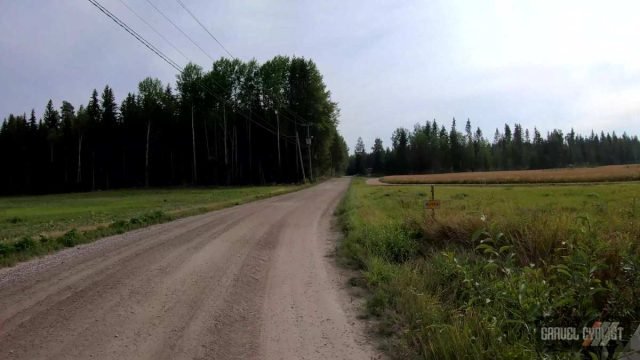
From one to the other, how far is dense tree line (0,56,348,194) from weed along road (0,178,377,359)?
6118 centimetres

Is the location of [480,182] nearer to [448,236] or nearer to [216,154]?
[216,154]

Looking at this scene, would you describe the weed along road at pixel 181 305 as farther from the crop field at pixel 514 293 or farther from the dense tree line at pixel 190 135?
the dense tree line at pixel 190 135

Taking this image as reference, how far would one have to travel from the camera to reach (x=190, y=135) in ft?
259

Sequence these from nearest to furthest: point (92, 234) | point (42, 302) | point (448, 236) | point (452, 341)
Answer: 1. point (452, 341)
2. point (42, 302)
3. point (448, 236)
4. point (92, 234)

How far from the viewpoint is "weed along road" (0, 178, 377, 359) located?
5.11 meters

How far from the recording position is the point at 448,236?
32.1 feet

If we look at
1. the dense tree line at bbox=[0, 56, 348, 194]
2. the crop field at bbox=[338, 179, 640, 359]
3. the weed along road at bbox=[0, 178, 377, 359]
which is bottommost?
the weed along road at bbox=[0, 178, 377, 359]

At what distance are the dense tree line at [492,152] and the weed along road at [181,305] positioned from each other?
136m

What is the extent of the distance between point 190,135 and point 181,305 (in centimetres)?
7539

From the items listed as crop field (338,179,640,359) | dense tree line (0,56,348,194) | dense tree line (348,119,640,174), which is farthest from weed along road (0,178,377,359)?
dense tree line (348,119,640,174)

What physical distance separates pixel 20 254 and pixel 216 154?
219 ft

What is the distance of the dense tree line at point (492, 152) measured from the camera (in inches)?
5630

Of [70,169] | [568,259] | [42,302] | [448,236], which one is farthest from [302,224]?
[70,169]

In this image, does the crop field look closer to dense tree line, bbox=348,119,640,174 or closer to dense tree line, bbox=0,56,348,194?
dense tree line, bbox=0,56,348,194
